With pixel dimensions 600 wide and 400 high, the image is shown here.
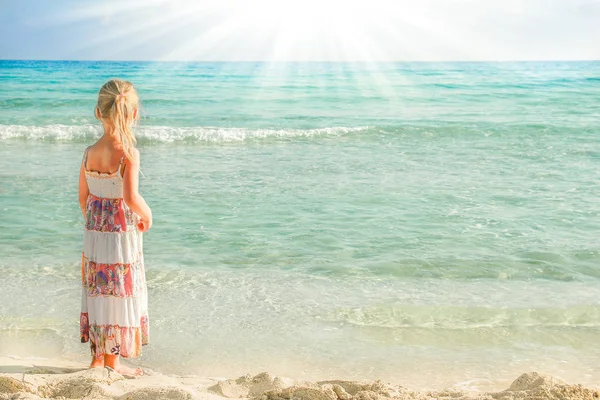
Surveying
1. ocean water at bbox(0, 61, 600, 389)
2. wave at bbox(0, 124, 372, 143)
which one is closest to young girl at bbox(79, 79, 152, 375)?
ocean water at bbox(0, 61, 600, 389)

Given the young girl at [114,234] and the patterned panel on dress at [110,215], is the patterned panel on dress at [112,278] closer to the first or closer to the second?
the young girl at [114,234]

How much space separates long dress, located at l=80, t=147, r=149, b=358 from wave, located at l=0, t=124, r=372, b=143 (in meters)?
12.0

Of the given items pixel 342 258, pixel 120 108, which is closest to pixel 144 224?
pixel 120 108

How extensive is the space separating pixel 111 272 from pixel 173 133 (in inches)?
523

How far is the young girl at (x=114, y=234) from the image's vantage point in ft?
11.7

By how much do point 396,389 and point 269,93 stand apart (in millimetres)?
26480

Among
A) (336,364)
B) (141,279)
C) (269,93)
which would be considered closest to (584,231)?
(336,364)

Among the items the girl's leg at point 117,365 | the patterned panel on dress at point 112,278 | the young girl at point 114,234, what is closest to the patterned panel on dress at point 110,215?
the young girl at point 114,234

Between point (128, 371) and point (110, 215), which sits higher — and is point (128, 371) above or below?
below

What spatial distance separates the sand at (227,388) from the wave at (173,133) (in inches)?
477

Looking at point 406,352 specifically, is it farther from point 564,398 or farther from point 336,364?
point 564,398

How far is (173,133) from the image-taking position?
54.8 feet

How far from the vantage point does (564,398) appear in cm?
340

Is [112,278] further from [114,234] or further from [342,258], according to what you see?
[342,258]
